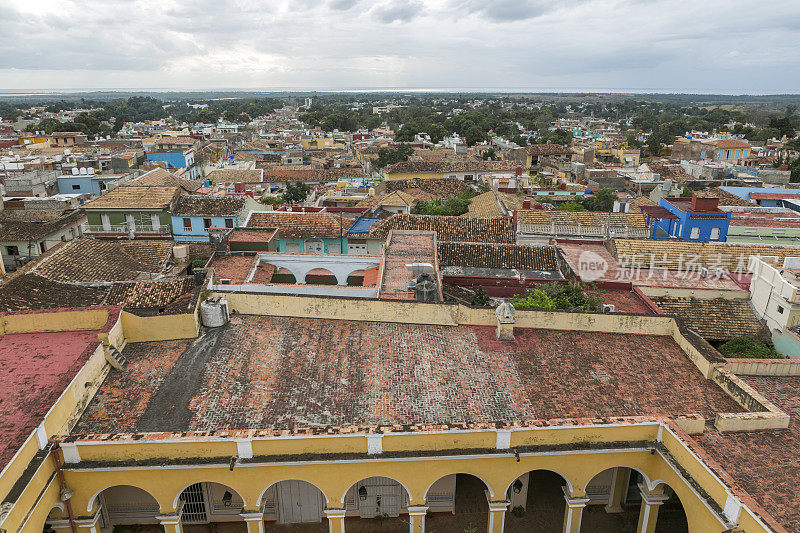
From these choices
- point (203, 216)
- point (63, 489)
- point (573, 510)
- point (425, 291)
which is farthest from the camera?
point (203, 216)

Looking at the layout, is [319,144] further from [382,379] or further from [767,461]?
[767,461]

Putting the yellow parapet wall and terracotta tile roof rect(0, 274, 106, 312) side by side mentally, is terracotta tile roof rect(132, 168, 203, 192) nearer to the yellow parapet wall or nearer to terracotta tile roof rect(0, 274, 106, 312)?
terracotta tile roof rect(0, 274, 106, 312)

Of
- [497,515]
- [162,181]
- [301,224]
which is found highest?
[162,181]

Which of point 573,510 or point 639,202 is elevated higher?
point 639,202

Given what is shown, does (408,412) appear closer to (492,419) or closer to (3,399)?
(492,419)

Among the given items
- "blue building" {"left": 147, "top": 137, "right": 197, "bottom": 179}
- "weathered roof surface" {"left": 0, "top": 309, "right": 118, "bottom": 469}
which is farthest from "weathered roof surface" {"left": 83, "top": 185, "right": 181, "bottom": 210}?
"blue building" {"left": 147, "top": 137, "right": 197, "bottom": 179}

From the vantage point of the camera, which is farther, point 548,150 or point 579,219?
point 548,150

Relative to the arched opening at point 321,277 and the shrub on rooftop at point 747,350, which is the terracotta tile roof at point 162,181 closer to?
the arched opening at point 321,277

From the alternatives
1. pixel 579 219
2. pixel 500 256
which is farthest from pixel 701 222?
pixel 500 256
